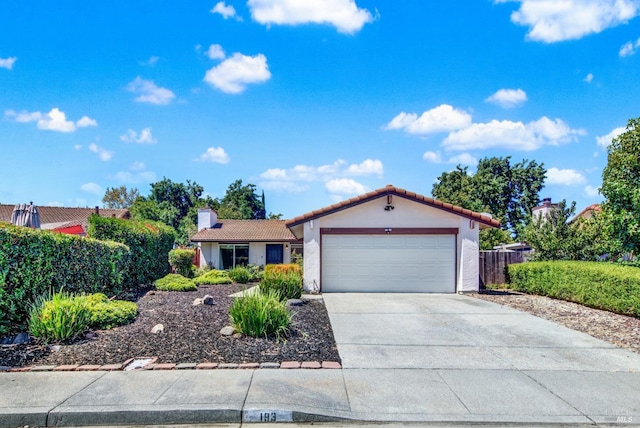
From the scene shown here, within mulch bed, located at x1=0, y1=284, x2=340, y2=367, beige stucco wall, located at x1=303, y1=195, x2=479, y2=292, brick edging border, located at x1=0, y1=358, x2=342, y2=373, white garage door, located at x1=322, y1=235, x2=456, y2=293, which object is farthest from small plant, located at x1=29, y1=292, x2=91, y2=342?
white garage door, located at x1=322, y1=235, x2=456, y2=293

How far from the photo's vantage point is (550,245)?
16344 mm

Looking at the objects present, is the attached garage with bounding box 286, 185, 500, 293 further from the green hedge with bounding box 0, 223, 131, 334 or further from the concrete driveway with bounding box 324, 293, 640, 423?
the green hedge with bounding box 0, 223, 131, 334

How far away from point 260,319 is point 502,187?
38206mm

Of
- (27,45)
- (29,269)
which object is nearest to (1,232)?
(29,269)

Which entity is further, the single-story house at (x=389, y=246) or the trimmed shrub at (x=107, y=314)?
the single-story house at (x=389, y=246)

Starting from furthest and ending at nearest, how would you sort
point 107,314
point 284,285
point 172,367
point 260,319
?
point 284,285 → point 107,314 → point 260,319 → point 172,367

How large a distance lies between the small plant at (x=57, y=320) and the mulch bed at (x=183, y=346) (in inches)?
9.0

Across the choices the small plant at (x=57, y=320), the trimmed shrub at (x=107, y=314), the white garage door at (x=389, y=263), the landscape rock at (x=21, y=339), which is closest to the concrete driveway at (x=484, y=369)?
the trimmed shrub at (x=107, y=314)

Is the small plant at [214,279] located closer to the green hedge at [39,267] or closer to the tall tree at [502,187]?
the green hedge at [39,267]

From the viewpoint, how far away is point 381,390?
17.4 ft

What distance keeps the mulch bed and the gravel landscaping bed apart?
18.5ft

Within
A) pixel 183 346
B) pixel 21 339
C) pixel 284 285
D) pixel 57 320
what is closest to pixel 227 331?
pixel 183 346

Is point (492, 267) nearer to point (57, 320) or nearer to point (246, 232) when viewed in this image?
point (57, 320)

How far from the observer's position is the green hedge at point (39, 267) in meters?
7.16
